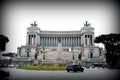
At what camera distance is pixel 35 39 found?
82.6 metres

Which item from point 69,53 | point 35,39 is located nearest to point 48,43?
point 35,39

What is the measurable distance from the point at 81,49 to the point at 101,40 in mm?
30702

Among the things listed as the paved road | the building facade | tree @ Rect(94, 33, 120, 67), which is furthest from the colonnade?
the paved road

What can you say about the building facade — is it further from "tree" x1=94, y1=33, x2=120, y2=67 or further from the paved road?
the paved road

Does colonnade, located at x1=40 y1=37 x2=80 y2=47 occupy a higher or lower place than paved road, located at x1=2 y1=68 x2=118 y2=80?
higher

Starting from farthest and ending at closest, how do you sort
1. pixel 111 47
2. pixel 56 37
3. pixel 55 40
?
pixel 55 40
pixel 56 37
pixel 111 47

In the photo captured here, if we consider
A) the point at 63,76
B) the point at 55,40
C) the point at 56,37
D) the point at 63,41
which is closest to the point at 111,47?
the point at 63,76

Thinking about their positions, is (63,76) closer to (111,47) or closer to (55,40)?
(111,47)

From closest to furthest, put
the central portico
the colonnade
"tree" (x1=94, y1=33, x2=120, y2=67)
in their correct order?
"tree" (x1=94, y1=33, x2=120, y2=67)
the central portico
the colonnade

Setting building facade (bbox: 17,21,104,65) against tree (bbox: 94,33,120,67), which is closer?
tree (bbox: 94,33,120,67)

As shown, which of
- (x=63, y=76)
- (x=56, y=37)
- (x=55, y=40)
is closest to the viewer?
(x=63, y=76)

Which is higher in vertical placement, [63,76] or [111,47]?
[111,47]

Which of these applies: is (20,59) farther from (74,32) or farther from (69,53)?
(74,32)

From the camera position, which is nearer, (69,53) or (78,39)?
(69,53)
